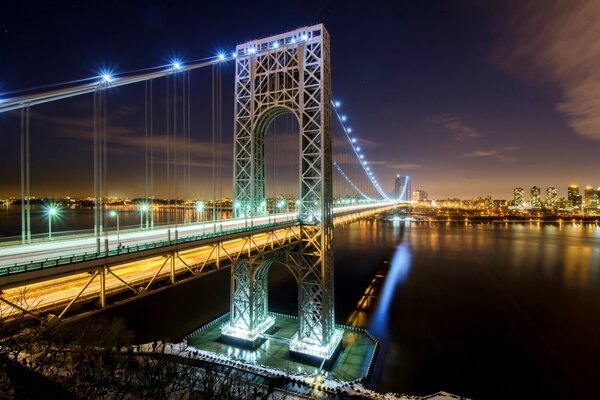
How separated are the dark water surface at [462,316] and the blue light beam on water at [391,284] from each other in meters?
0.15

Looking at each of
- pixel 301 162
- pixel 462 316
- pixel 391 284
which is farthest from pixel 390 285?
pixel 301 162

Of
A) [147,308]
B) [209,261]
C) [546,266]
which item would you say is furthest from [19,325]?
[546,266]

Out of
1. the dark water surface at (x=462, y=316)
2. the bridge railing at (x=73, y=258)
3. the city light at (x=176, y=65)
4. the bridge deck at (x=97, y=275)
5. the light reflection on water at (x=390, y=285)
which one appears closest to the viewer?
the bridge railing at (x=73, y=258)

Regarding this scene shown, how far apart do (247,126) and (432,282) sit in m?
32.6

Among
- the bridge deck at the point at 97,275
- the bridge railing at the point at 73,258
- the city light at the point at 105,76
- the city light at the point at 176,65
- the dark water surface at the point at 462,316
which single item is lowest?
the dark water surface at the point at 462,316

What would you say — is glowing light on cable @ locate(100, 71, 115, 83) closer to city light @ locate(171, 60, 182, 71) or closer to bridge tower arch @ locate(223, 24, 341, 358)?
city light @ locate(171, 60, 182, 71)

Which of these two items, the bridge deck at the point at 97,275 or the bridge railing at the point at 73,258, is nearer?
the bridge railing at the point at 73,258

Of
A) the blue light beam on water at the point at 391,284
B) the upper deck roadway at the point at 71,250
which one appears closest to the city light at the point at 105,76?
the upper deck roadway at the point at 71,250

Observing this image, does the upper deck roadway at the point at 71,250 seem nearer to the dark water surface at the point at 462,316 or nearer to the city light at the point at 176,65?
the city light at the point at 176,65

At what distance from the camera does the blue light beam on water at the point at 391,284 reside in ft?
83.7

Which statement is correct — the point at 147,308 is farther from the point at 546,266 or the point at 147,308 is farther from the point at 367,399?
the point at 546,266

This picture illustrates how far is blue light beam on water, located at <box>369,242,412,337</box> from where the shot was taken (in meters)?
25.5

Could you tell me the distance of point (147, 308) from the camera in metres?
31.0

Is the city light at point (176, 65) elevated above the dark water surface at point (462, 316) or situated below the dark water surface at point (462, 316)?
above
